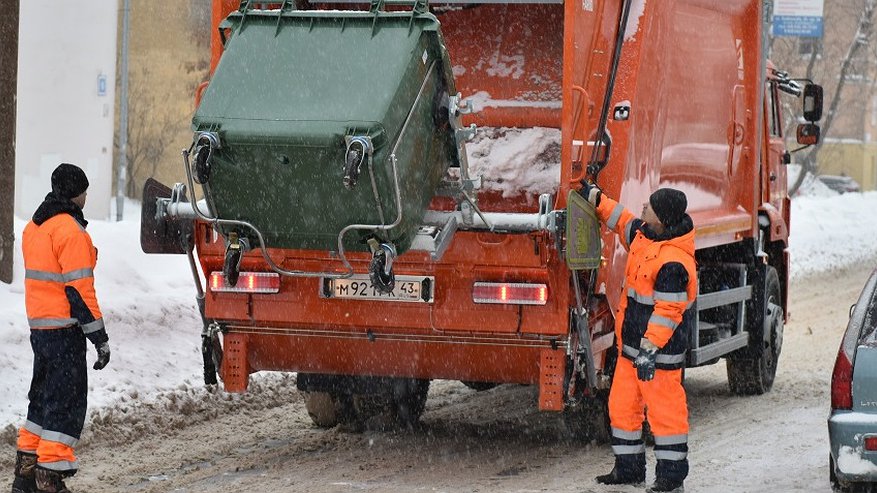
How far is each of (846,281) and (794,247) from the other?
8.18 ft

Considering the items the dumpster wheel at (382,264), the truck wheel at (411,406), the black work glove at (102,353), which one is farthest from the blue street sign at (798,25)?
the black work glove at (102,353)

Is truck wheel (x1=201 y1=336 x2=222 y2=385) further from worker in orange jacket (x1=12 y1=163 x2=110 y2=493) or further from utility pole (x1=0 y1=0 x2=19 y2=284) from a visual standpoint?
utility pole (x1=0 y1=0 x2=19 y2=284)

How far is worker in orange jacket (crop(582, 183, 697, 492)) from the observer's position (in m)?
6.60

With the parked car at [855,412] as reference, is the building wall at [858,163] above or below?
above

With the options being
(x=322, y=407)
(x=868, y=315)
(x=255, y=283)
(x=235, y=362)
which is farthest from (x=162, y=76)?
(x=868, y=315)

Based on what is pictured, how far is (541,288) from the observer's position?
6.85m

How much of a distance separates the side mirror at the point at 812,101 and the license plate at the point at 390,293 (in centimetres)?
475

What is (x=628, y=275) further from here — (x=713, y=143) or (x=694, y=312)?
(x=713, y=143)

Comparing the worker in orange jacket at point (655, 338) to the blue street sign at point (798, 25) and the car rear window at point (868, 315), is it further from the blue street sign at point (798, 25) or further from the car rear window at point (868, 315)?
the blue street sign at point (798, 25)

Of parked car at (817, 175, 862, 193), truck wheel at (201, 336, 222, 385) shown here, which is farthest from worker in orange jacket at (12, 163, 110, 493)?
parked car at (817, 175, 862, 193)

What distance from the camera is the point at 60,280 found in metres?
6.58

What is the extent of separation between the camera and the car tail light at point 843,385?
6.02 metres

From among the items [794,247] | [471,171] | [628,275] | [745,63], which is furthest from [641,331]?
[794,247]

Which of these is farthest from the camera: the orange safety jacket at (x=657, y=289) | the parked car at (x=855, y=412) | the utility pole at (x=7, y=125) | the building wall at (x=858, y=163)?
the building wall at (x=858, y=163)
